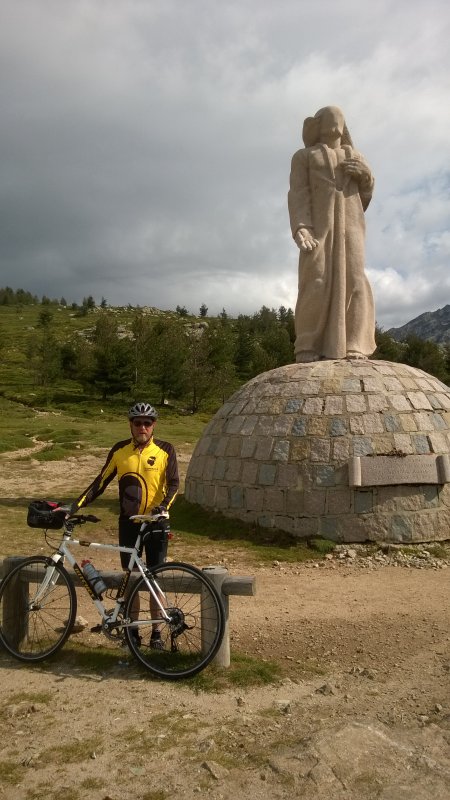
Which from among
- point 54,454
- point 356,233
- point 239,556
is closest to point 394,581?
point 239,556

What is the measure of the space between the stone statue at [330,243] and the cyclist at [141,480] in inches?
263

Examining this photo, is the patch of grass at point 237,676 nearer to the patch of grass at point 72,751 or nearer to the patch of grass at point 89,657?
the patch of grass at point 89,657

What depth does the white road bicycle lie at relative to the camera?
4648 mm

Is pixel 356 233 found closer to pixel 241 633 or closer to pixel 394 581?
pixel 394 581

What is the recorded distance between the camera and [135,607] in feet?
16.1

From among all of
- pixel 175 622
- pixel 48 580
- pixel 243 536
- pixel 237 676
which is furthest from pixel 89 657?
pixel 243 536

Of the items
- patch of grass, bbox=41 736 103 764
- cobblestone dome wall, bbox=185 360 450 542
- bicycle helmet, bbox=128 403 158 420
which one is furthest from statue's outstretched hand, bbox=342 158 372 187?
patch of grass, bbox=41 736 103 764

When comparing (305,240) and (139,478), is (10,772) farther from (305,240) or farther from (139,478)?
(305,240)

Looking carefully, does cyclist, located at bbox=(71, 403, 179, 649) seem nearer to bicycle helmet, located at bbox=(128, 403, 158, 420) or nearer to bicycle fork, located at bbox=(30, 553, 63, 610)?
bicycle helmet, located at bbox=(128, 403, 158, 420)

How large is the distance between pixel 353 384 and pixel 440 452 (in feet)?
5.98

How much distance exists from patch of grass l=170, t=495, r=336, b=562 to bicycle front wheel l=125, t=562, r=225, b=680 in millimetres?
4054

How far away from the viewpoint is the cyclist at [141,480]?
5051 millimetres

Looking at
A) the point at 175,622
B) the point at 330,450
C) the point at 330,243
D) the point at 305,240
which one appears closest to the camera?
the point at 175,622

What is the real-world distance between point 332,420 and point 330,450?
0.54 m
